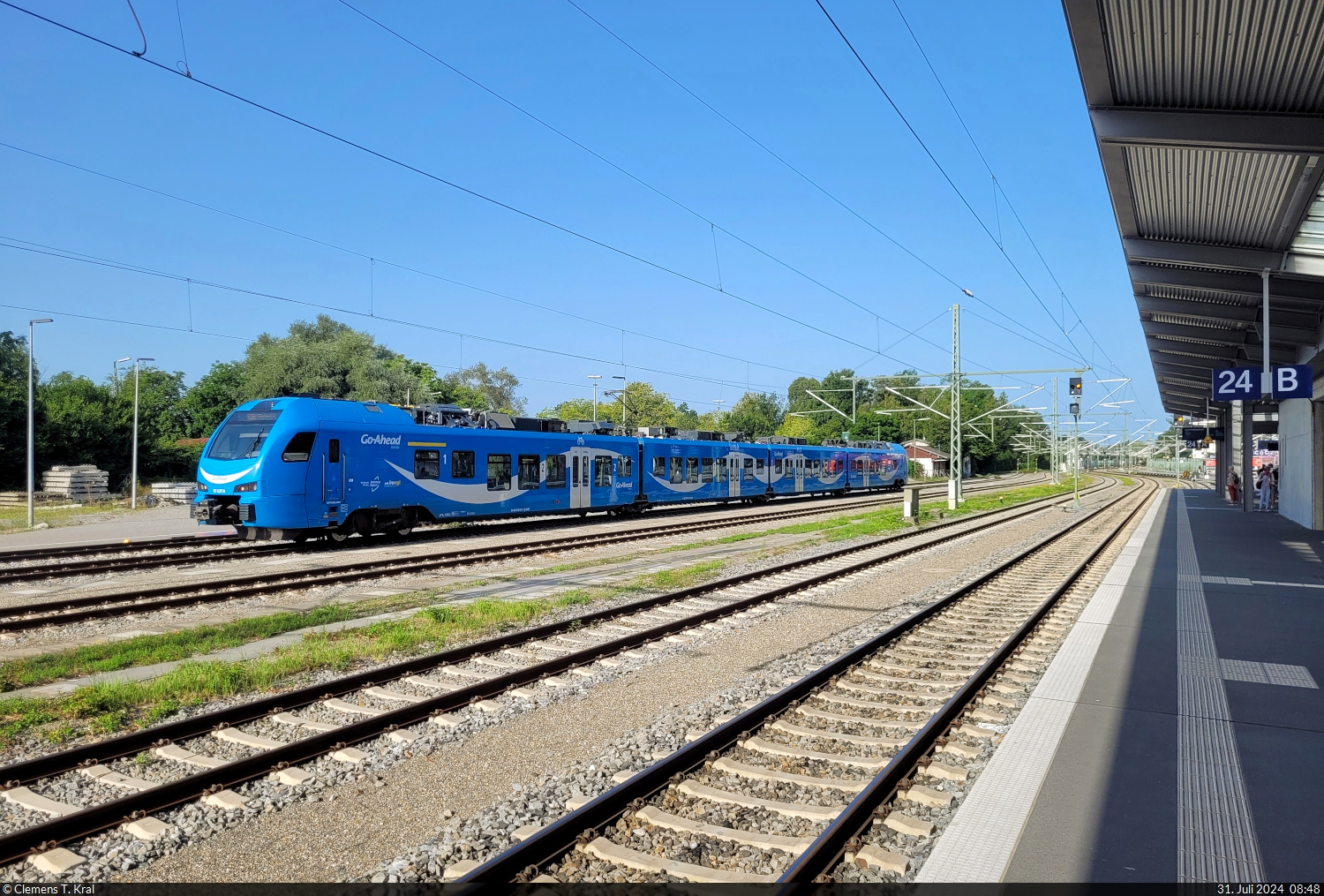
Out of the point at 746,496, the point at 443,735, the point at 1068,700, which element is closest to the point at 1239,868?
the point at 1068,700

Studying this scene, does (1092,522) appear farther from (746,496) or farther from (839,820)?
(839,820)

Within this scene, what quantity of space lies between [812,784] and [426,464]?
16.3m

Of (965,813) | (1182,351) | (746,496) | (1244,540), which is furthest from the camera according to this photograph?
(746,496)

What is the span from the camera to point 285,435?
16.8 meters

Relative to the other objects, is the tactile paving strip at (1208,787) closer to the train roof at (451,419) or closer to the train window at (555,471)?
the train roof at (451,419)

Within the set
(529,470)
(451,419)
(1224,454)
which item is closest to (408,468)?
(451,419)

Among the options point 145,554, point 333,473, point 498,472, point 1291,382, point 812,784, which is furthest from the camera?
point 498,472

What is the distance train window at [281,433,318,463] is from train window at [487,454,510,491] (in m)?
5.61

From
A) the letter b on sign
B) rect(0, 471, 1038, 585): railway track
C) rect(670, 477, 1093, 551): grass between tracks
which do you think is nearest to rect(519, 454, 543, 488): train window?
rect(0, 471, 1038, 585): railway track

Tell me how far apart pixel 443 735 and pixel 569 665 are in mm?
2117

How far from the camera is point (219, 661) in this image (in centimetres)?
809

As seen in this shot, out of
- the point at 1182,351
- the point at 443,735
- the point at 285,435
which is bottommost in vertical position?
the point at 443,735

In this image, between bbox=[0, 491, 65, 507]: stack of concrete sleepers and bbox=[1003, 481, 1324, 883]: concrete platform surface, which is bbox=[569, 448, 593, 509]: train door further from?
bbox=[0, 491, 65, 507]: stack of concrete sleepers

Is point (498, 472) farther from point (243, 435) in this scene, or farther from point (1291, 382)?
point (1291, 382)
